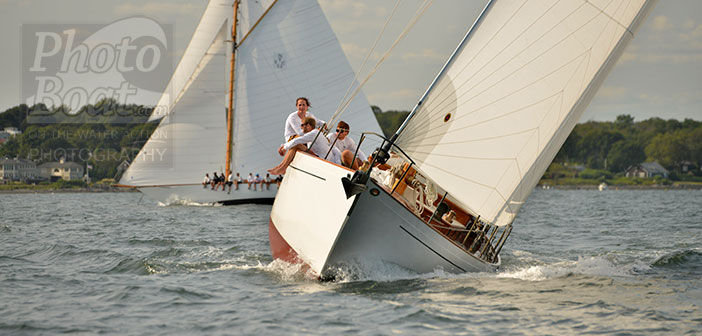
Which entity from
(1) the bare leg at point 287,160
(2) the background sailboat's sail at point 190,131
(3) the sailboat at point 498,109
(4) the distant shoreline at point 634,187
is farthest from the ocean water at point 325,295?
(4) the distant shoreline at point 634,187

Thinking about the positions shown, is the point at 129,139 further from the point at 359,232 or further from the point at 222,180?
the point at 359,232

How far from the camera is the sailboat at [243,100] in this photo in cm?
3644

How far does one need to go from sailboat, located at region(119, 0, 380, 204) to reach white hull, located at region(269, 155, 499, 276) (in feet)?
80.8

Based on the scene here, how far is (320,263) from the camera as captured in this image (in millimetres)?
10523

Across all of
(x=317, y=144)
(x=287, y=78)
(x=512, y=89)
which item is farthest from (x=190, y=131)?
(x=512, y=89)

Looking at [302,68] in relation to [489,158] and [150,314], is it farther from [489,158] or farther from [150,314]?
[150,314]

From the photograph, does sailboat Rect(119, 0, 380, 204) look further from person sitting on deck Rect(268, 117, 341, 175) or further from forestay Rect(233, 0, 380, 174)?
person sitting on deck Rect(268, 117, 341, 175)

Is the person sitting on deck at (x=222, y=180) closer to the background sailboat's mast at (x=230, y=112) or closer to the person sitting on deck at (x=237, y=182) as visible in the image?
the background sailboat's mast at (x=230, y=112)

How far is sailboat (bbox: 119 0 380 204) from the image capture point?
120ft

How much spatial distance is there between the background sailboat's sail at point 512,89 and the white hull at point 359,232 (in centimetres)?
132

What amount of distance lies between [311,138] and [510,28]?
11.2ft

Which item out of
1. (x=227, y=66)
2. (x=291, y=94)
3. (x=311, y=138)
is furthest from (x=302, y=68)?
(x=311, y=138)

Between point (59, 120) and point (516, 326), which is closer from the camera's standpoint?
point (516, 326)

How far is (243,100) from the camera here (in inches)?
1475
